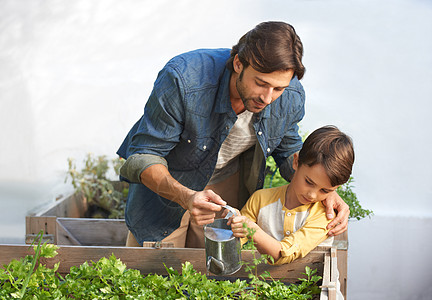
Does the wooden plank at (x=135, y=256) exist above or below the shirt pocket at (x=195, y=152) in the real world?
below

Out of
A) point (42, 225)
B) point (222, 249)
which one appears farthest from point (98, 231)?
point (222, 249)

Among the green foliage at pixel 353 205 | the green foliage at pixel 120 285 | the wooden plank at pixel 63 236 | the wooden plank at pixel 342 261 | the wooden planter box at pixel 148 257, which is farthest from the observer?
the wooden plank at pixel 63 236

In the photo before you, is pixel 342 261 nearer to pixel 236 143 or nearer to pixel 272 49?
pixel 236 143

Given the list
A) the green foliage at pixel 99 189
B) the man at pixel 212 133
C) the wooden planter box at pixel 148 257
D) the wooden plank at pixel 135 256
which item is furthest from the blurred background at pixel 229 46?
the wooden plank at pixel 135 256

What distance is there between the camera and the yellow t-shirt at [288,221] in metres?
1.68

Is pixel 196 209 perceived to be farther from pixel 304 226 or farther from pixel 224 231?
pixel 304 226

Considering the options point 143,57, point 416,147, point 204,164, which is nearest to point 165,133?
point 204,164

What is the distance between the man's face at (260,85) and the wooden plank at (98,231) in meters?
1.51

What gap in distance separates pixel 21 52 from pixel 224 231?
3198 mm

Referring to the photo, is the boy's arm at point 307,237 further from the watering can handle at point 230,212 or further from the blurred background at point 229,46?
the blurred background at point 229,46

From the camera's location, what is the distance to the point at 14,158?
441 cm

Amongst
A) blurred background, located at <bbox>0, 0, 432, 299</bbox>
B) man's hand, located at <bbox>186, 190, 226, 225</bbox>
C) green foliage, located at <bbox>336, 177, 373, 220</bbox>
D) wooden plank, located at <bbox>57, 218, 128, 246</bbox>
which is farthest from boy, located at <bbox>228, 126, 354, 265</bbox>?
blurred background, located at <bbox>0, 0, 432, 299</bbox>

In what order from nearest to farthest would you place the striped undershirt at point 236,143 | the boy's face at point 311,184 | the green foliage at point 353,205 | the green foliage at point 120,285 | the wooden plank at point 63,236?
the green foliage at point 120,285
the boy's face at point 311,184
the striped undershirt at point 236,143
the green foliage at point 353,205
the wooden plank at point 63,236

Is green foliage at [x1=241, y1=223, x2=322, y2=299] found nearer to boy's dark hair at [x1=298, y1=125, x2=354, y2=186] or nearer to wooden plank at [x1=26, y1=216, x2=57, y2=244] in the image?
boy's dark hair at [x1=298, y1=125, x2=354, y2=186]
